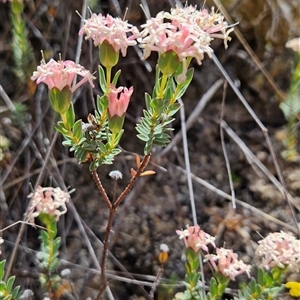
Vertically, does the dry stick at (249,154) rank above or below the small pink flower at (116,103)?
below

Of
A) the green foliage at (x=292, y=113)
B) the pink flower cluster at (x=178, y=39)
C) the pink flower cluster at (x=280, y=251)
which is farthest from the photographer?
the green foliage at (x=292, y=113)

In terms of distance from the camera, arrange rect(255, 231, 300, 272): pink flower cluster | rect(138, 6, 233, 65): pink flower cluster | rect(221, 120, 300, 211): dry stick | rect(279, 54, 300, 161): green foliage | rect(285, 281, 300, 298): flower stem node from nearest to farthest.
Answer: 1. rect(138, 6, 233, 65): pink flower cluster
2. rect(255, 231, 300, 272): pink flower cluster
3. rect(285, 281, 300, 298): flower stem node
4. rect(279, 54, 300, 161): green foliage
5. rect(221, 120, 300, 211): dry stick

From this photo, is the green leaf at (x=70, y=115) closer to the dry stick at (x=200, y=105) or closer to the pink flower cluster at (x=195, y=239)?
the pink flower cluster at (x=195, y=239)

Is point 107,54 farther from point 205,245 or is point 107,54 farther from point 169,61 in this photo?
point 205,245

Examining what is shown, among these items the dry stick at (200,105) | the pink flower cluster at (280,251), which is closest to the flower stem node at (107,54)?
the pink flower cluster at (280,251)

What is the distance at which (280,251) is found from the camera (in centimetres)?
95

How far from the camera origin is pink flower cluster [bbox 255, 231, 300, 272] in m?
0.92

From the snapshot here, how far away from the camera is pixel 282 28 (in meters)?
1.64

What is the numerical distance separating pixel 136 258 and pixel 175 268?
12 centimetres

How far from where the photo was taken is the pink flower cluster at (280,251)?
92cm

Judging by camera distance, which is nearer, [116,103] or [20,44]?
[116,103]

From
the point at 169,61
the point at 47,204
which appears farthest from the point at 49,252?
the point at 169,61

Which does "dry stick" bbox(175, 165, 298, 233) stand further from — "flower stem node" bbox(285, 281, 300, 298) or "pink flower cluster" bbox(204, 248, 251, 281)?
"pink flower cluster" bbox(204, 248, 251, 281)

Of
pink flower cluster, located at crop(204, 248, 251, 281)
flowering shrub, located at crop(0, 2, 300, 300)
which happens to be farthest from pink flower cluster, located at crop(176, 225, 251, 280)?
flowering shrub, located at crop(0, 2, 300, 300)
